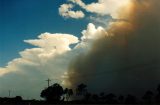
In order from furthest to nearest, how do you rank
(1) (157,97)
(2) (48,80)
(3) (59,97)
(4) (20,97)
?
(1) (157,97)
(3) (59,97)
(4) (20,97)
(2) (48,80)

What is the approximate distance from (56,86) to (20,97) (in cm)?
2373

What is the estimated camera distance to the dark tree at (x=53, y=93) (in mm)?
170375

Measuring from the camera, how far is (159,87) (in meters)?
188

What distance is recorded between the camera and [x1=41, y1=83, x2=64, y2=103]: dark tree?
170m

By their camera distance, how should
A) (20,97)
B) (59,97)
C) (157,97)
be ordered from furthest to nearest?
(157,97) < (59,97) < (20,97)

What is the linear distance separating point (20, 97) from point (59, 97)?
Result: 23842 mm

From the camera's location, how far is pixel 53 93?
6841 inches

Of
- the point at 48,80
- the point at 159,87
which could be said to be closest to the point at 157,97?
the point at 159,87

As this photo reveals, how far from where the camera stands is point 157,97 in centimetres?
19825

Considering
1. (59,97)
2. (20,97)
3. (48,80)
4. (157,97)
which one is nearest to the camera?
(48,80)

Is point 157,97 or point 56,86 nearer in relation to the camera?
point 56,86

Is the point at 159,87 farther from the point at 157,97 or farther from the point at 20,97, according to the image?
the point at 20,97

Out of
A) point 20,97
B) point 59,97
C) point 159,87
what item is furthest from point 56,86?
point 159,87

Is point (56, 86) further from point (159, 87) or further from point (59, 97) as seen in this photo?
point (159, 87)
